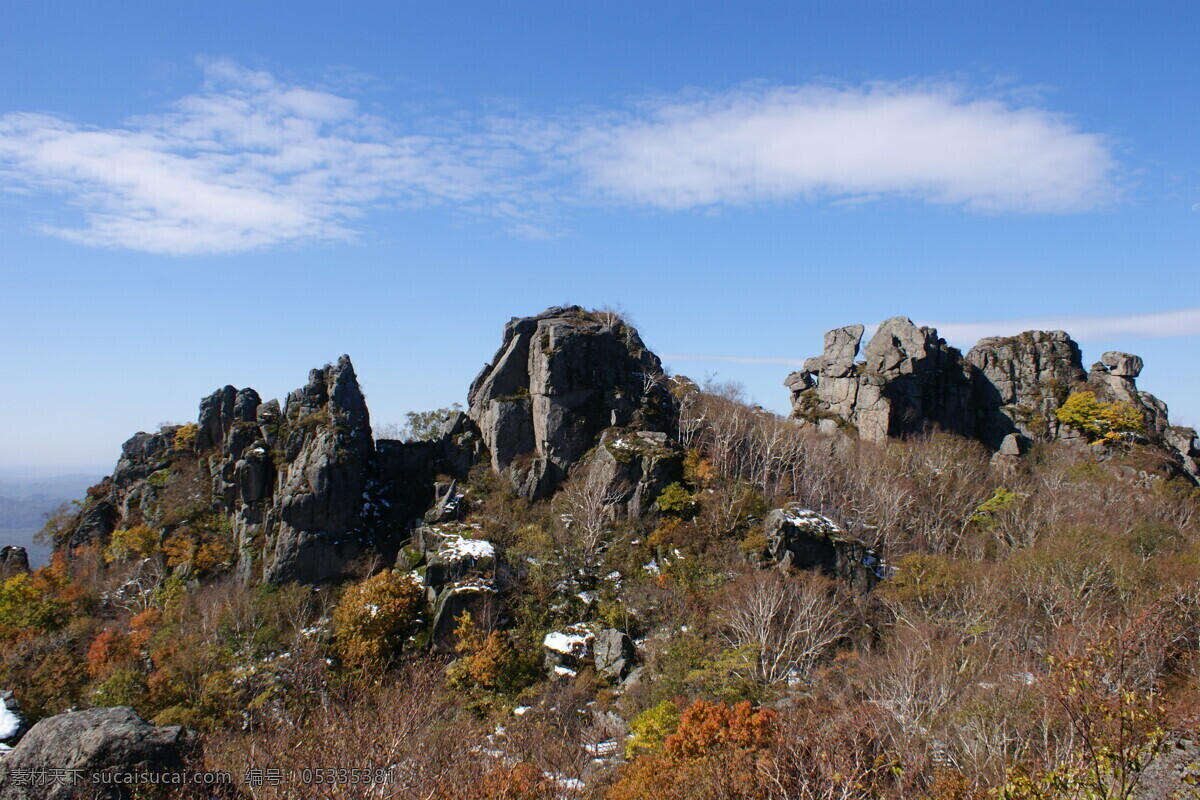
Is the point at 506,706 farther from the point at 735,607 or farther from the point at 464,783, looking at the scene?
the point at 464,783

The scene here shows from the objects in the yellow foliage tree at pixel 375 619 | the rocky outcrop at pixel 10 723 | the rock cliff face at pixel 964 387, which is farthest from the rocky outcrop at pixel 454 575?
the rock cliff face at pixel 964 387

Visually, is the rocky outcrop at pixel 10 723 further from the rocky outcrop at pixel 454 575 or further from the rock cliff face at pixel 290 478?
the rock cliff face at pixel 290 478

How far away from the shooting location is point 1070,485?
52188 mm

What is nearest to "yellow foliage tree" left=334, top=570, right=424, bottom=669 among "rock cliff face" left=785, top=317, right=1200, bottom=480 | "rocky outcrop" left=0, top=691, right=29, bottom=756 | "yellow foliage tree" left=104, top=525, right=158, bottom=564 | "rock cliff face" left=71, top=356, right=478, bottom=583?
"rock cliff face" left=71, top=356, right=478, bottom=583

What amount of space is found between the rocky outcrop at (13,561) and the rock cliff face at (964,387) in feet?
217

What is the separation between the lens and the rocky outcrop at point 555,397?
5047cm

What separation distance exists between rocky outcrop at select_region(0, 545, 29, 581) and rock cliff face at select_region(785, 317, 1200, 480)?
6614cm

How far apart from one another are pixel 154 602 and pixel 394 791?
4066 cm

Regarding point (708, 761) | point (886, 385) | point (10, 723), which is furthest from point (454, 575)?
point (886, 385)

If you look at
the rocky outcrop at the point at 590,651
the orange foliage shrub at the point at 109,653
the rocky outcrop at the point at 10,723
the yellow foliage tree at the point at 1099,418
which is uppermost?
the yellow foliage tree at the point at 1099,418

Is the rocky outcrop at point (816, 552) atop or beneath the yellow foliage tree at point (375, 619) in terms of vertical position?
atop

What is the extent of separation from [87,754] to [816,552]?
33.1m

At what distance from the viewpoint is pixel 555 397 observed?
5112 cm

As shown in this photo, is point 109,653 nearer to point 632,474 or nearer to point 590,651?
point 590,651
